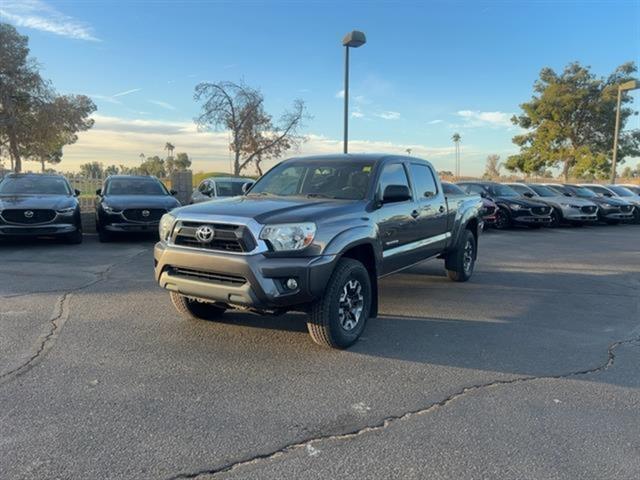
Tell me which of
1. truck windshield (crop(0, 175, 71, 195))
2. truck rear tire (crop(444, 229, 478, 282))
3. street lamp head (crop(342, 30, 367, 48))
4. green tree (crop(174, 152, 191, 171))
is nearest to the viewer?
truck rear tire (crop(444, 229, 478, 282))

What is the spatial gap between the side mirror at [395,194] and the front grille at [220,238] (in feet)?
5.60

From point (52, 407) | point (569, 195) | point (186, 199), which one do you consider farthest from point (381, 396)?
point (569, 195)

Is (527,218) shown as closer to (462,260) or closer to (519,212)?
(519,212)

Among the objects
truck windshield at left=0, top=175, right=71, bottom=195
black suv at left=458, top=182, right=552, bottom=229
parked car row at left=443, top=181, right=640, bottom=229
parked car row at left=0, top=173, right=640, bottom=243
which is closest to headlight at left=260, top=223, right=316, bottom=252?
parked car row at left=0, top=173, right=640, bottom=243

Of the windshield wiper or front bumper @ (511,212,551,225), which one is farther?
front bumper @ (511,212,551,225)

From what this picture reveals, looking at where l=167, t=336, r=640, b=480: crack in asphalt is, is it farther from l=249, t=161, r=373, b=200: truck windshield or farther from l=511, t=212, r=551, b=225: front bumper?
l=511, t=212, r=551, b=225: front bumper

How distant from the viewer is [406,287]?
7.47 metres

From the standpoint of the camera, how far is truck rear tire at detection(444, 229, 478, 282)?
7.69 m

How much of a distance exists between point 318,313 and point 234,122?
19175 millimetres

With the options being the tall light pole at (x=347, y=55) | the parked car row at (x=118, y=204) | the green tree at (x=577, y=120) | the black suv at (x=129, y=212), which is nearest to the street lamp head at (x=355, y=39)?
the tall light pole at (x=347, y=55)

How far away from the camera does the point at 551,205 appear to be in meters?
18.0

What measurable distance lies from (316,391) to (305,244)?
Result: 1207 mm

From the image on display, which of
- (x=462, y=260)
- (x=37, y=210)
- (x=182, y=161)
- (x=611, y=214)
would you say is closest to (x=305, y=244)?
(x=462, y=260)

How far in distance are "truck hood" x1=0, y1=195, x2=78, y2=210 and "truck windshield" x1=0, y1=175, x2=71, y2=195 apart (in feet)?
1.66
